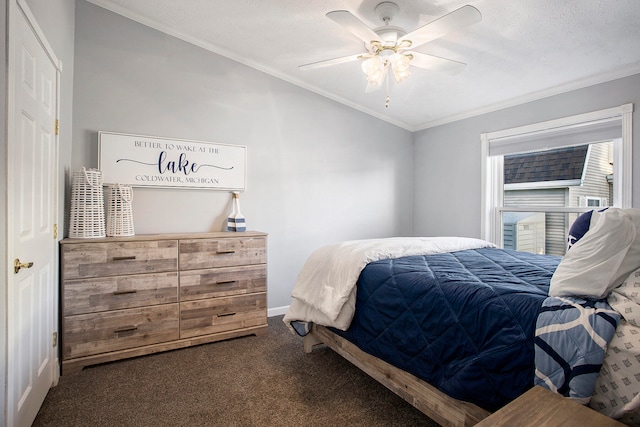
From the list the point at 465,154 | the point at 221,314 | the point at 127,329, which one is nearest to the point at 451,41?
the point at 465,154

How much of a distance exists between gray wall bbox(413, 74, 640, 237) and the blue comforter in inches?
63.5

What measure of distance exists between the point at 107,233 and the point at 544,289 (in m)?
2.86

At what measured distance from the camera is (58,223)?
7.16 feet

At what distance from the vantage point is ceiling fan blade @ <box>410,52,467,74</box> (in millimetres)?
2172

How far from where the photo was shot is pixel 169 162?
2.92 meters

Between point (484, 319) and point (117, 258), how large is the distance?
2363 millimetres

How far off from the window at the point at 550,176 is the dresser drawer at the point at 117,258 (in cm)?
323

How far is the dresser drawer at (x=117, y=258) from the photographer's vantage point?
2.23 meters

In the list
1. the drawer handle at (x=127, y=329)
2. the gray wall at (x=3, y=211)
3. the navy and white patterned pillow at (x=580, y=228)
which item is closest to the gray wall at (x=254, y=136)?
the drawer handle at (x=127, y=329)

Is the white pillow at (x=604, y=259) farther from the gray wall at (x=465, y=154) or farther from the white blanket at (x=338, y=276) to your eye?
the gray wall at (x=465, y=154)

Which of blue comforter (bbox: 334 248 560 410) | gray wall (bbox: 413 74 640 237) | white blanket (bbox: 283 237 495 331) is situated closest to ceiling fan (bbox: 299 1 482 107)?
white blanket (bbox: 283 237 495 331)

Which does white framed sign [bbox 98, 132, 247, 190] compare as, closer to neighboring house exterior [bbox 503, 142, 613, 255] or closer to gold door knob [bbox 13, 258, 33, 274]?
gold door knob [bbox 13, 258, 33, 274]

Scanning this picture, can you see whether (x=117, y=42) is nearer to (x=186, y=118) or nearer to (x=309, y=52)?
(x=186, y=118)

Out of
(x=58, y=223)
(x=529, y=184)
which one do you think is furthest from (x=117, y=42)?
(x=529, y=184)
